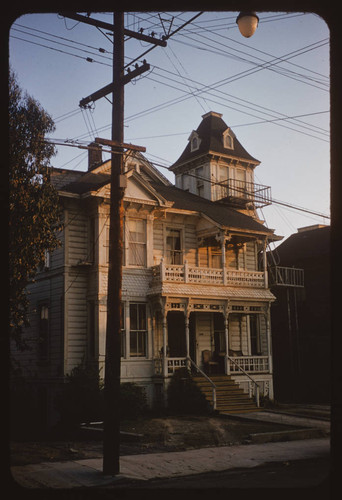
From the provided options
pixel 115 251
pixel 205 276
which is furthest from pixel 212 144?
pixel 115 251

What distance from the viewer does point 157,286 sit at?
2375cm

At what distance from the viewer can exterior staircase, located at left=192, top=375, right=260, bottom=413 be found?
22297mm

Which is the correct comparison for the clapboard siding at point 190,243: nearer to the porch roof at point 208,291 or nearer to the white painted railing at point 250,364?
the porch roof at point 208,291

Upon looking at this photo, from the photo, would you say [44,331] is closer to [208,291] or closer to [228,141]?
[208,291]

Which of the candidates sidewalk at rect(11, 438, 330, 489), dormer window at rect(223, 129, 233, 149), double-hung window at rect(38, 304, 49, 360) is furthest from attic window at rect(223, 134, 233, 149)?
sidewalk at rect(11, 438, 330, 489)

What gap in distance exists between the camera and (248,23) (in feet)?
26.0

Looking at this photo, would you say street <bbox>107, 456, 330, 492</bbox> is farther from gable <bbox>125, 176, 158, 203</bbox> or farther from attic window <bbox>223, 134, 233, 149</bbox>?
attic window <bbox>223, 134, 233, 149</bbox>

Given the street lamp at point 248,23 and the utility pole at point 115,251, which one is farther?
the utility pole at point 115,251

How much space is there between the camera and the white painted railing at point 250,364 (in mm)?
25281

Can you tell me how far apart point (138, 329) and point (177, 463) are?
11.3 m

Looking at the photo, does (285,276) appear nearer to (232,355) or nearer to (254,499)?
(232,355)

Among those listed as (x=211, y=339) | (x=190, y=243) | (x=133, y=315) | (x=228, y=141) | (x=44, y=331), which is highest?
(x=228, y=141)

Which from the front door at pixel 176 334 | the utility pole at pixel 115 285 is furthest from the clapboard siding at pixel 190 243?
the utility pole at pixel 115 285

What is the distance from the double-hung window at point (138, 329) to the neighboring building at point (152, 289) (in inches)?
1.6
